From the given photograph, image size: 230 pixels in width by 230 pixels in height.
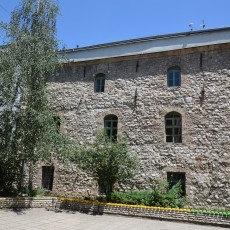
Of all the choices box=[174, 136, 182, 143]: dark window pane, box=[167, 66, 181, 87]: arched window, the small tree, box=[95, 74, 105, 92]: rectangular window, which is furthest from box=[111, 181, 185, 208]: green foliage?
box=[95, 74, 105, 92]: rectangular window

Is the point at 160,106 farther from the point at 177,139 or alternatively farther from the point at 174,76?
the point at 177,139

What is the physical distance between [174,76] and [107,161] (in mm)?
5819

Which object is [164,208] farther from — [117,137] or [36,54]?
[36,54]

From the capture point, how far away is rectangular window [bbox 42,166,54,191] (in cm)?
1562

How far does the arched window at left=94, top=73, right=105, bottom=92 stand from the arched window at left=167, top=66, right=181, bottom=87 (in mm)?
3684

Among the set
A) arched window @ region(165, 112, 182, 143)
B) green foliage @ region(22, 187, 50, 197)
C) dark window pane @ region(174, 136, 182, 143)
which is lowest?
green foliage @ region(22, 187, 50, 197)

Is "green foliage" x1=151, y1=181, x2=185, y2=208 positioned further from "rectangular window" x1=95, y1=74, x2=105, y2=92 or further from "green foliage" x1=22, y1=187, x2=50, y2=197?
"rectangular window" x1=95, y1=74, x2=105, y2=92

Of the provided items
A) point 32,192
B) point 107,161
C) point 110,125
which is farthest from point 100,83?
point 32,192

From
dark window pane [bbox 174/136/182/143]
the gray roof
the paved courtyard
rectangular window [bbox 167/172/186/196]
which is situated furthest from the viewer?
the gray roof

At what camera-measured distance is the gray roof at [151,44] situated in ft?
46.1

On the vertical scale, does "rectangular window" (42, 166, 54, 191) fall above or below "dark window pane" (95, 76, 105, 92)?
below

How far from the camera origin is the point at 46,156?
12367 mm

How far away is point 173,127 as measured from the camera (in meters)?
14.0

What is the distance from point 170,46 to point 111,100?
419 cm
